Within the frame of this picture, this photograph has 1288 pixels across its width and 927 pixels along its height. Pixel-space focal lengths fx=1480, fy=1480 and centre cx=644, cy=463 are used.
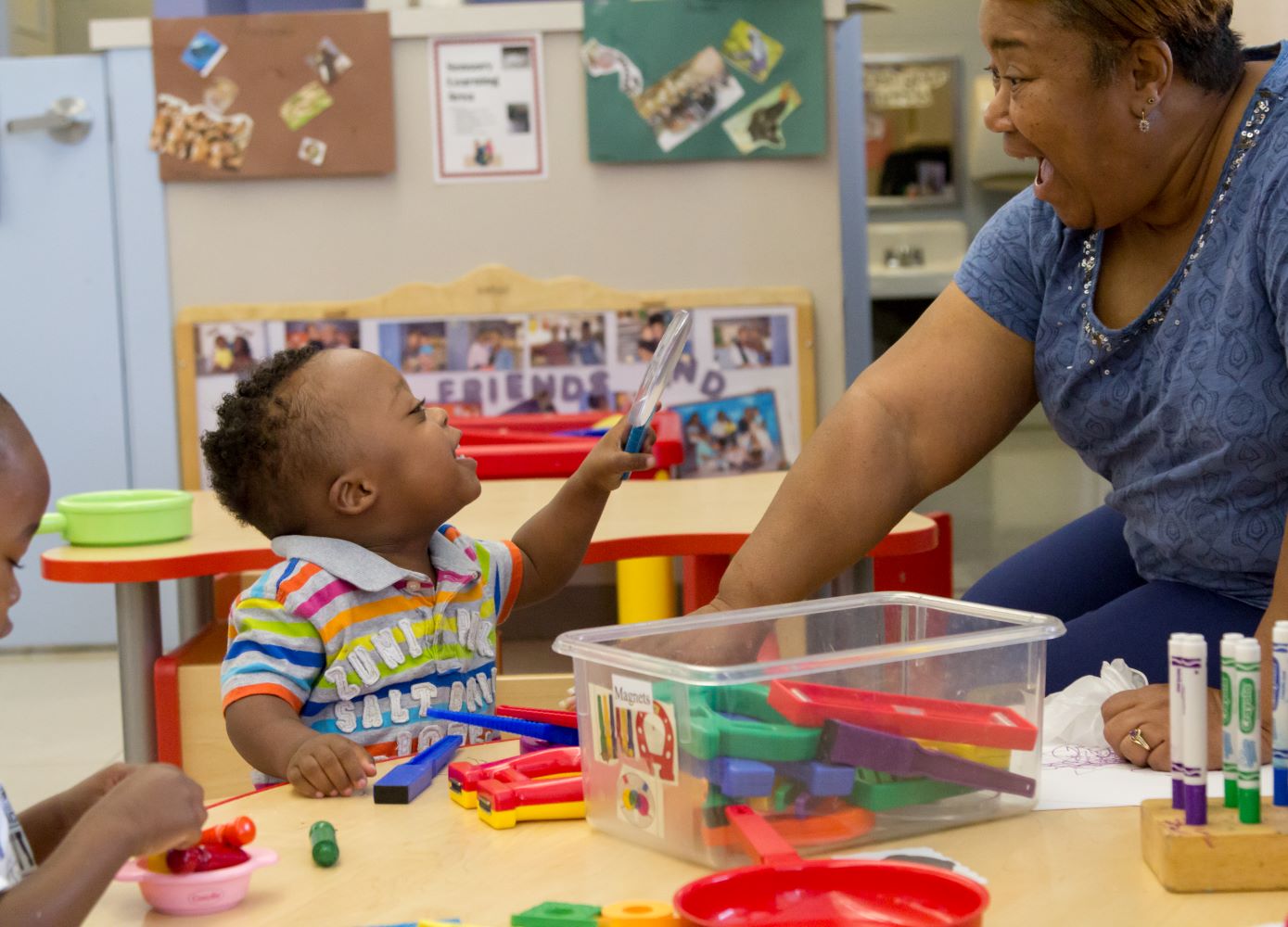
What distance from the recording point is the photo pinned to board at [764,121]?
9.18 feet

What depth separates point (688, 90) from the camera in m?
2.80

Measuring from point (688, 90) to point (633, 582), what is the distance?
1165mm

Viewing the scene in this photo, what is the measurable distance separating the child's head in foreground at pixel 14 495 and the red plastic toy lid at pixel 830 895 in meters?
0.38

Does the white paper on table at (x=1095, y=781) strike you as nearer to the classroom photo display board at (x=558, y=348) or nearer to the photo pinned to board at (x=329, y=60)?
the classroom photo display board at (x=558, y=348)

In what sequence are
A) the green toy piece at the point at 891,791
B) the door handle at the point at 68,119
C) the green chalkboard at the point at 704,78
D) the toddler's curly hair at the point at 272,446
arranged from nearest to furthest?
1. the green toy piece at the point at 891,791
2. the toddler's curly hair at the point at 272,446
3. the green chalkboard at the point at 704,78
4. the door handle at the point at 68,119

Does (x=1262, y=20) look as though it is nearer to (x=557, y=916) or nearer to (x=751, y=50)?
(x=751, y=50)

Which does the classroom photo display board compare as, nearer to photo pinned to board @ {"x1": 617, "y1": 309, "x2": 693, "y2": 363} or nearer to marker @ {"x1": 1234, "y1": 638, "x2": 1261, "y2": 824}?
photo pinned to board @ {"x1": 617, "y1": 309, "x2": 693, "y2": 363}

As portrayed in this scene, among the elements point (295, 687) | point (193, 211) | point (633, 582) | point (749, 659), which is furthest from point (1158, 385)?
point (193, 211)

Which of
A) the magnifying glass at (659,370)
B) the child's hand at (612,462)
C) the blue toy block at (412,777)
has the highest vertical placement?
the magnifying glass at (659,370)

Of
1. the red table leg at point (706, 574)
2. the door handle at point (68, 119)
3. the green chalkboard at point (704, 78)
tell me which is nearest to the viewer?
the red table leg at point (706, 574)

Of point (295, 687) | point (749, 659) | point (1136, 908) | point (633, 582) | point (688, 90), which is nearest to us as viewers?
point (1136, 908)

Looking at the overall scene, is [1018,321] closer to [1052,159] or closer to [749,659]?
[1052,159]

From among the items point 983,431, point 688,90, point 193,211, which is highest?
point 688,90

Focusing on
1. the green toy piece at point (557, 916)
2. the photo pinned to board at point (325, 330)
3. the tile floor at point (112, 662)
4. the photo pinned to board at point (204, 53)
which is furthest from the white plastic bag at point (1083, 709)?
the photo pinned to board at point (204, 53)
